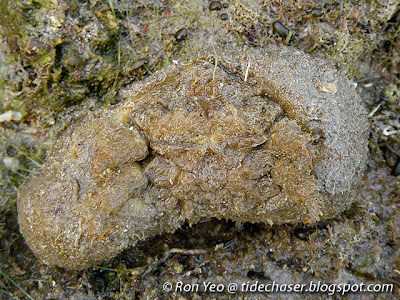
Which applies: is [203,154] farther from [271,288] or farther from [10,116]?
[10,116]

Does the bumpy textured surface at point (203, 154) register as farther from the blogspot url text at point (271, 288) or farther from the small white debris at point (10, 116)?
the small white debris at point (10, 116)

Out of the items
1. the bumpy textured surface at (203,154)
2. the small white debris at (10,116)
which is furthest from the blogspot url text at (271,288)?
the small white debris at (10,116)

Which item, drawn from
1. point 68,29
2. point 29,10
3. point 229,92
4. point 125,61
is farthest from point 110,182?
point 29,10

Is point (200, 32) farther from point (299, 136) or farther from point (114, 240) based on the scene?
point (114, 240)

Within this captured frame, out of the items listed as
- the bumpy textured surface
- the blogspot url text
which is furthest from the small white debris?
the blogspot url text

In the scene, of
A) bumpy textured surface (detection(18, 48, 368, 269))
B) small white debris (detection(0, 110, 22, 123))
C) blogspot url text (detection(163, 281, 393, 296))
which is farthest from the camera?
small white debris (detection(0, 110, 22, 123))

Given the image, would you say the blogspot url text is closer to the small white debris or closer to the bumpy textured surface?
the bumpy textured surface
